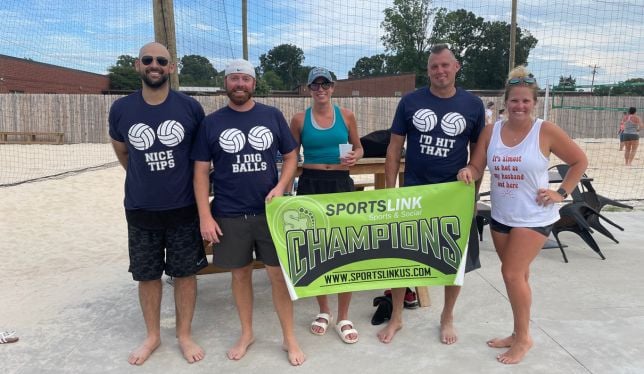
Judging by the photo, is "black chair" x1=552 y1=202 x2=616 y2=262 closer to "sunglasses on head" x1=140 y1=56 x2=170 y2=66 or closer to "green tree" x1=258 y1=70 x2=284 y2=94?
"sunglasses on head" x1=140 y1=56 x2=170 y2=66

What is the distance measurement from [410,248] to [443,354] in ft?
2.34

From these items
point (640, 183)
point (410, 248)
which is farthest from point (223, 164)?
point (640, 183)

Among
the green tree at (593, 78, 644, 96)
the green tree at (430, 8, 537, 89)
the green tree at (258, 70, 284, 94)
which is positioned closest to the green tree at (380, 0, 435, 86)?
the green tree at (430, 8, 537, 89)

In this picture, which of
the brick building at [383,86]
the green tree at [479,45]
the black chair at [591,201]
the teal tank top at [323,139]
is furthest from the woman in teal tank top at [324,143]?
the green tree at [479,45]

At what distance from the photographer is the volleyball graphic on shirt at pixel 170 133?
112 inches

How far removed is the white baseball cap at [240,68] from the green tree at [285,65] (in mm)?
26670

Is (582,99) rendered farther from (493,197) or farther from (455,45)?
(493,197)

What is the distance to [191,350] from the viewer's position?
10.1 ft

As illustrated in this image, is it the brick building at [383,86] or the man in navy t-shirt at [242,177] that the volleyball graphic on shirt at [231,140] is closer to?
the man in navy t-shirt at [242,177]

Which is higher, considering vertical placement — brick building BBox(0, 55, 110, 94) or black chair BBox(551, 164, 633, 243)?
brick building BBox(0, 55, 110, 94)

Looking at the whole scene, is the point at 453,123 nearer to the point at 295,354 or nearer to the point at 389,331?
the point at 389,331

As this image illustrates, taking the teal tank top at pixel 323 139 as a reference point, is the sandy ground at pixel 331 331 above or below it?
below

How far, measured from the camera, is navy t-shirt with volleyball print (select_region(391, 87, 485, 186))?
3.04 meters

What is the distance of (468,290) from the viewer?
409 centimetres
